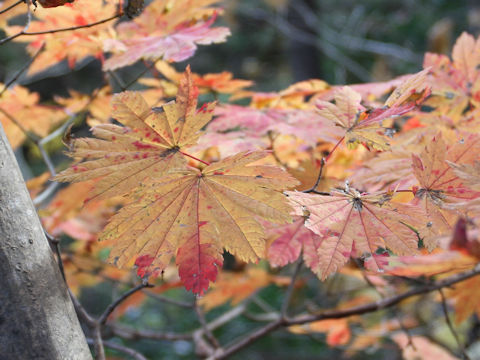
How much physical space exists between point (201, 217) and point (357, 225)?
19cm

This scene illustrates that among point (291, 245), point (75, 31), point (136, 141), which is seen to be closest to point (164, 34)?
point (75, 31)

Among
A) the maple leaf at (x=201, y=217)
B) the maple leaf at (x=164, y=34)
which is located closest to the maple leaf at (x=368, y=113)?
the maple leaf at (x=201, y=217)

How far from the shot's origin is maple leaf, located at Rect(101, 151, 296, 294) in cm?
46

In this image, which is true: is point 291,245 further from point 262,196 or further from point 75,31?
point 75,31

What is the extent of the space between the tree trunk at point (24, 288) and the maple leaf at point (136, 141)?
65mm

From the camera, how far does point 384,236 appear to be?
0.48 m

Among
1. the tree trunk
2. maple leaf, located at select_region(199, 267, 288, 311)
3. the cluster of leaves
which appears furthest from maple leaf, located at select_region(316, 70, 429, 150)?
maple leaf, located at select_region(199, 267, 288, 311)

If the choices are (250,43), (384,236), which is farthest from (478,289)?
(250,43)

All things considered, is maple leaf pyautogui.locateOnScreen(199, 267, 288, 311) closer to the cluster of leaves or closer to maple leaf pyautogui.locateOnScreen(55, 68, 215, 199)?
the cluster of leaves

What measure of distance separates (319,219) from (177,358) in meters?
2.72

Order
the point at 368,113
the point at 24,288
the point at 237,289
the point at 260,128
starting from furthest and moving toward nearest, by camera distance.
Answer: the point at 237,289 → the point at 260,128 → the point at 368,113 → the point at 24,288

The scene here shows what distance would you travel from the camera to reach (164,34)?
787 millimetres

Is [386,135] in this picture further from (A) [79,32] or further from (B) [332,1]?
(B) [332,1]

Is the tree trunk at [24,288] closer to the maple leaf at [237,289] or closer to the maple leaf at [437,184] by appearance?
the maple leaf at [437,184]
